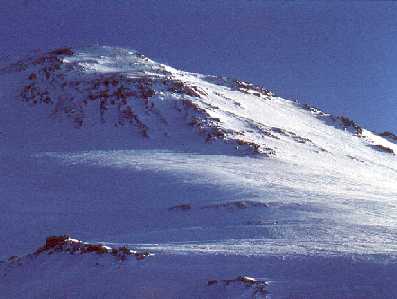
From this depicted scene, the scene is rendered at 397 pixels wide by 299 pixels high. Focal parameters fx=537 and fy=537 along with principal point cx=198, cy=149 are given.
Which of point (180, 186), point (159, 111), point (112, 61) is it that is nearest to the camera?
point (180, 186)

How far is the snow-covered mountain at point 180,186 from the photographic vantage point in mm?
15102

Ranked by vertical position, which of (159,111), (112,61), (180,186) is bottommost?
(180,186)

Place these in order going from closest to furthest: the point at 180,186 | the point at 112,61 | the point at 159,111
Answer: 1. the point at 180,186
2. the point at 159,111
3. the point at 112,61

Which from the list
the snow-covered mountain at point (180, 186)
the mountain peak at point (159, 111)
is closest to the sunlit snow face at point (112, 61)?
the mountain peak at point (159, 111)

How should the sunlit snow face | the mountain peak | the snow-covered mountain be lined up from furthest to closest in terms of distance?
the sunlit snow face
the mountain peak
the snow-covered mountain

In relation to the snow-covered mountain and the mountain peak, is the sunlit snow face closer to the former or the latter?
the mountain peak

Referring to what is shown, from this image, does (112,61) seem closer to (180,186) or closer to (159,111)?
(159,111)

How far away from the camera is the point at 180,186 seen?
32188 mm

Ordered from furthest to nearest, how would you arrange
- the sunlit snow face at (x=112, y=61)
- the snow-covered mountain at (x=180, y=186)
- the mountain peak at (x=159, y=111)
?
the sunlit snow face at (x=112, y=61) → the mountain peak at (x=159, y=111) → the snow-covered mountain at (x=180, y=186)

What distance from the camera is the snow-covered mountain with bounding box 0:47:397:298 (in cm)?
1510

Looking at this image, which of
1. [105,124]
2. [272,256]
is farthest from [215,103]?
[272,256]

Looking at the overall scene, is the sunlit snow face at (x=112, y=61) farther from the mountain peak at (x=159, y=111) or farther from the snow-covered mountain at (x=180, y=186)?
the snow-covered mountain at (x=180, y=186)

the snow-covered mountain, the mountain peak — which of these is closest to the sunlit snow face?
the mountain peak

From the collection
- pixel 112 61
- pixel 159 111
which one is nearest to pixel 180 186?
pixel 159 111
